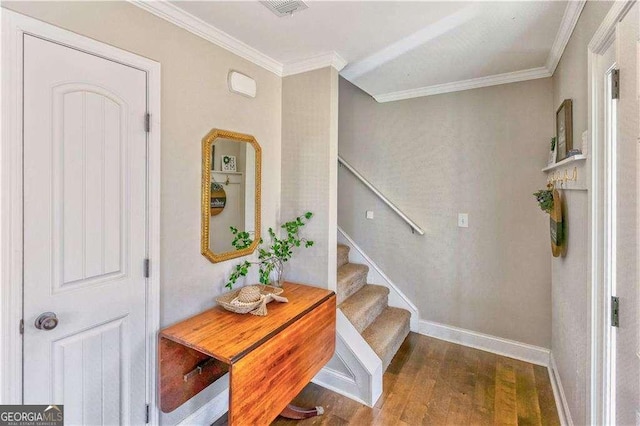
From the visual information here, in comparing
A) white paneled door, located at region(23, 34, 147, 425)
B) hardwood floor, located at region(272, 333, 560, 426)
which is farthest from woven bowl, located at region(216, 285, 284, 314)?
hardwood floor, located at region(272, 333, 560, 426)

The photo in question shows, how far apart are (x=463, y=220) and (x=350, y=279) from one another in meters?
1.17

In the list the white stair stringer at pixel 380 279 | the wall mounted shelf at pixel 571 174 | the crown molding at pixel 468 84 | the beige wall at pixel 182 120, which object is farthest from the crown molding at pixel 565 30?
the white stair stringer at pixel 380 279

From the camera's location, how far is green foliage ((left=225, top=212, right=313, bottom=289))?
1.97 meters

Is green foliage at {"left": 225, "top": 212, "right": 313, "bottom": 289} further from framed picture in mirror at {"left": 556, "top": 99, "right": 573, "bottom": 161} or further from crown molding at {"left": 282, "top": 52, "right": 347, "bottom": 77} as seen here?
framed picture in mirror at {"left": 556, "top": 99, "right": 573, "bottom": 161}

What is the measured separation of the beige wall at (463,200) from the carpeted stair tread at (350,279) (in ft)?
Result: 0.72

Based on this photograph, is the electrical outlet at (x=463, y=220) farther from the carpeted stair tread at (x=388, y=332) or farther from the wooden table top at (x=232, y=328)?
the wooden table top at (x=232, y=328)

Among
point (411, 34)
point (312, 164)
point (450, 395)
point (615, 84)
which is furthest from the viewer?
point (312, 164)

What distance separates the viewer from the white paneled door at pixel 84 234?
1142 mm

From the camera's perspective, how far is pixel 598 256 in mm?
1229

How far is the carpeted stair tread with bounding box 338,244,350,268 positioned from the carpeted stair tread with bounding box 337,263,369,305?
4cm

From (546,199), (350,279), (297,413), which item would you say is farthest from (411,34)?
(297,413)

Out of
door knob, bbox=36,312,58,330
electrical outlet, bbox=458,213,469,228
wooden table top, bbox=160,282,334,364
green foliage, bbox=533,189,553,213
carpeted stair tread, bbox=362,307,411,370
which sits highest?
green foliage, bbox=533,189,553,213

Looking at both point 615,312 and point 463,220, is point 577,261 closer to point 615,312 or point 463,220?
point 615,312

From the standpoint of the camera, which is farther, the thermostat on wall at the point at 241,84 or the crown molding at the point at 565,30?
the thermostat on wall at the point at 241,84
